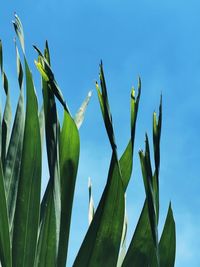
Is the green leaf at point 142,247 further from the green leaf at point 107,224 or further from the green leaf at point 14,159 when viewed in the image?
the green leaf at point 14,159

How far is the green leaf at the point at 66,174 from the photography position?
1.61 metres

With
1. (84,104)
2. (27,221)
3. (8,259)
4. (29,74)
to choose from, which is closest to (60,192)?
(27,221)

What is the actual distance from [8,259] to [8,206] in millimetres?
155

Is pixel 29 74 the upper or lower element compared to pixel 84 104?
lower

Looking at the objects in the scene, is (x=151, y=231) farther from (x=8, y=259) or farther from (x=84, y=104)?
(x=84, y=104)

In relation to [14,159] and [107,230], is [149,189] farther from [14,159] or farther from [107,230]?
[14,159]

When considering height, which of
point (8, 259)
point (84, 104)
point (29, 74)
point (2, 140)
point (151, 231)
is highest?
point (84, 104)

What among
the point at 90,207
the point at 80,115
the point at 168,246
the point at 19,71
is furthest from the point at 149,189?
the point at 90,207

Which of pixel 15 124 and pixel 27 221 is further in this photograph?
pixel 15 124

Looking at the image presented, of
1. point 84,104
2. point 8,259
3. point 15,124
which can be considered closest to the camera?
point 8,259

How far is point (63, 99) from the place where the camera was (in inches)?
61.6

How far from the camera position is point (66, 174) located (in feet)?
5.35

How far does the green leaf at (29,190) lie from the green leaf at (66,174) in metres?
0.08

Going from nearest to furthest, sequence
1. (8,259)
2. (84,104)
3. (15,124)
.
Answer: (8,259) < (15,124) < (84,104)
